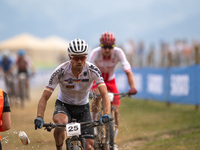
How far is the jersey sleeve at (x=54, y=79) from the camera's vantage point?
4.91 meters

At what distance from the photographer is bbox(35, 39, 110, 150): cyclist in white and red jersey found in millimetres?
4805

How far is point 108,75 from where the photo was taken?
764cm

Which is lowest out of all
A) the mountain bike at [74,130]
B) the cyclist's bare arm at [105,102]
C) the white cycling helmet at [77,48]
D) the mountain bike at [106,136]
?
the mountain bike at [106,136]

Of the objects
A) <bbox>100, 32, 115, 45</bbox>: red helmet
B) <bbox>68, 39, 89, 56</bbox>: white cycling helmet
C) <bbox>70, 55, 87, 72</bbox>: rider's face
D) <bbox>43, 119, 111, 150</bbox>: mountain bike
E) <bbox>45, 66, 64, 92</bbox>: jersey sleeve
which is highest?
<bbox>100, 32, 115, 45</bbox>: red helmet

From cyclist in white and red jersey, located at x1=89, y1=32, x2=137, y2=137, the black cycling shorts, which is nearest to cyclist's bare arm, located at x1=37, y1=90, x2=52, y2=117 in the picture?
the black cycling shorts

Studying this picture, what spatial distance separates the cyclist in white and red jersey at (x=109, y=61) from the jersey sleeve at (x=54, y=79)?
75.4 inches

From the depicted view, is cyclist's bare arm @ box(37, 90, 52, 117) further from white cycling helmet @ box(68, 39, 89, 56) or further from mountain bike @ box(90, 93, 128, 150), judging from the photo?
mountain bike @ box(90, 93, 128, 150)

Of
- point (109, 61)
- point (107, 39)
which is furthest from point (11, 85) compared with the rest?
point (107, 39)

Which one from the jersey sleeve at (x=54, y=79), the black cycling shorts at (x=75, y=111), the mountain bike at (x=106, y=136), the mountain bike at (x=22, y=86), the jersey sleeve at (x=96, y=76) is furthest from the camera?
the mountain bike at (x=22, y=86)

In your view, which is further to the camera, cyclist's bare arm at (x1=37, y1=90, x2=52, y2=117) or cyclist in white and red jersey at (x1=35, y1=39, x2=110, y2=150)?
cyclist in white and red jersey at (x1=35, y1=39, x2=110, y2=150)

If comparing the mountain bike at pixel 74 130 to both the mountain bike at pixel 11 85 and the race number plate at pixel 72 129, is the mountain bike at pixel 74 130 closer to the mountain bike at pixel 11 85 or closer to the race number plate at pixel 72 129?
the race number plate at pixel 72 129

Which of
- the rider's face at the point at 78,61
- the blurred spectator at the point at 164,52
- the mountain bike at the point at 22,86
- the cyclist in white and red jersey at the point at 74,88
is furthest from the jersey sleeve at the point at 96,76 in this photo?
the blurred spectator at the point at 164,52

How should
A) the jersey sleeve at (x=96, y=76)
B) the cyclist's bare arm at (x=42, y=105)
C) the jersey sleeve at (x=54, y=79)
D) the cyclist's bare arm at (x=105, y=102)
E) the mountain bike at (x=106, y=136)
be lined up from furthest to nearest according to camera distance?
the mountain bike at (x=106, y=136) → the jersey sleeve at (x=96, y=76) → the jersey sleeve at (x=54, y=79) → the cyclist's bare arm at (x=105, y=102) → the cyclist's bare arm at (x=42, y=105)

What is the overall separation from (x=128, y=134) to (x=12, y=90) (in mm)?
7452
